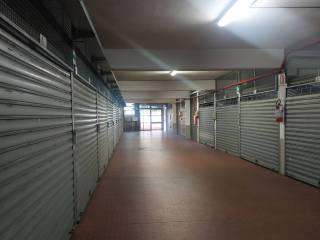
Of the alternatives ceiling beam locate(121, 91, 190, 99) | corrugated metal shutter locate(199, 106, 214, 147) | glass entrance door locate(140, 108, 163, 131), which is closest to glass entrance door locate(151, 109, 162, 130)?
glass entrance door locate(140, 108, 163, 131)

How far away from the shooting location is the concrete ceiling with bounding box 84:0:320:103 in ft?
11.9

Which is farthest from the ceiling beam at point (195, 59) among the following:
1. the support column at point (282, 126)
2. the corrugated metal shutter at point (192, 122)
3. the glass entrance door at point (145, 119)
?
the glass entrance door at point (145, 119)

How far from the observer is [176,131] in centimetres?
1927

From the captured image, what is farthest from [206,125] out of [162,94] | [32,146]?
[32,146]

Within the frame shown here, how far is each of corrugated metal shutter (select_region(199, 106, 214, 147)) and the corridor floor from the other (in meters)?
4.44

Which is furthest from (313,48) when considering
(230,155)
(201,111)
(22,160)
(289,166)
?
(201,111)

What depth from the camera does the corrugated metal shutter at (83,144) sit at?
3.31 m

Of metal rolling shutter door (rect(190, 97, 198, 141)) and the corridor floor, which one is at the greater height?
metal rolling shutter door (rect(190, 97, 198, 141))

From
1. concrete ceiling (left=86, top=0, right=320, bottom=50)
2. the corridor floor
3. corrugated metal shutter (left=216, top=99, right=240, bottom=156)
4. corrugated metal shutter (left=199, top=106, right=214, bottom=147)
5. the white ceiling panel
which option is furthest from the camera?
corrugated metal shutter (left=199, top=106, right=214, bottom=147)

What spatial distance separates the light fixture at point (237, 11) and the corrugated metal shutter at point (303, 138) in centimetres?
200

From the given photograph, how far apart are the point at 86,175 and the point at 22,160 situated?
2.32 m

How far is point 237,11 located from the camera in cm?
365

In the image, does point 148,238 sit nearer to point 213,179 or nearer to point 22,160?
point 22,160

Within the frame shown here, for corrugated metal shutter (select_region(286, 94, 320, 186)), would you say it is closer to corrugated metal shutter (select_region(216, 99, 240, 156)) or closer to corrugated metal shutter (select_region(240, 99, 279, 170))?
corrugated metal shutter (select_region(240, 99, 279, 170))
